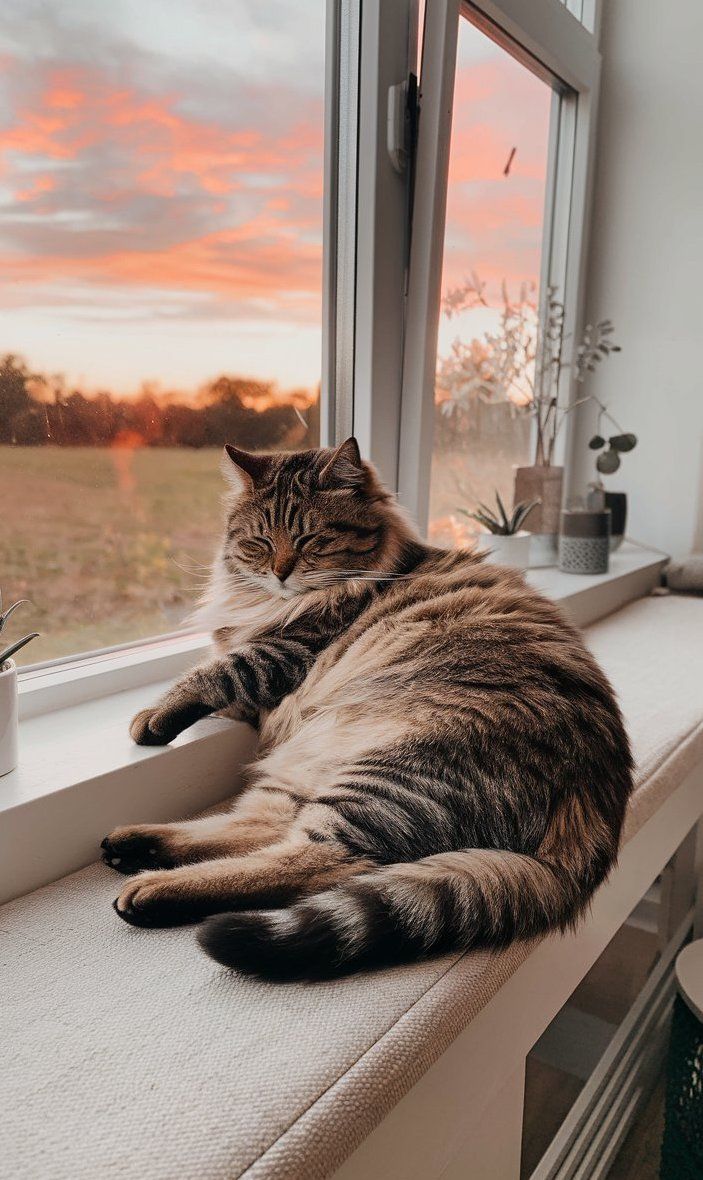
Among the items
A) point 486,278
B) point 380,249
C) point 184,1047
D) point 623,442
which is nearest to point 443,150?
point 380,249

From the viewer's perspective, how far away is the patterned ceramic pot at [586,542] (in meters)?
2.18

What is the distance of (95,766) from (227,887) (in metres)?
0.25

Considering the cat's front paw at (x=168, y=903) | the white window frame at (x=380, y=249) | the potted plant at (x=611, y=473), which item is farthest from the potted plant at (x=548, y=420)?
the cat's front paw at (x=168, y=903)

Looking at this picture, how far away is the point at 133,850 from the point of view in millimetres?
902

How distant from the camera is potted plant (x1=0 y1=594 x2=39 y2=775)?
890 mm

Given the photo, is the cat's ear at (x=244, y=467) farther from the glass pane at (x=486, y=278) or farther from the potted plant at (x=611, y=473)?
the potted plant at (x=611, y=473)

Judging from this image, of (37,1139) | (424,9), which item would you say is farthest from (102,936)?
(424,9)

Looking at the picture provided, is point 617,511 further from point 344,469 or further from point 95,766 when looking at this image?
point 95,766

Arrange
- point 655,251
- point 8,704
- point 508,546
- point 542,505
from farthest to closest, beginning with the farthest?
point 655,251 < point 542,505 < point 508,546 < point 8,704

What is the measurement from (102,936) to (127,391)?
0.77 meters

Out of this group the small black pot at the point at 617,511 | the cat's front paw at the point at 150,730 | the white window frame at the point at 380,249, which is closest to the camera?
the cat's front paw at the point at 150,730

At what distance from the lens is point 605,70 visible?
2.43 m

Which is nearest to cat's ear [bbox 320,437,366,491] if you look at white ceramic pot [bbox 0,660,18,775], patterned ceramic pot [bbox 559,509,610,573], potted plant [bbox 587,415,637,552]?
white ceramic pot [bbox 0,660,18,775]

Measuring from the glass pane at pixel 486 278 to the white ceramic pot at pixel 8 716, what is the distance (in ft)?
4.12
